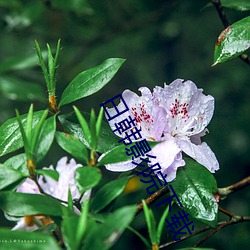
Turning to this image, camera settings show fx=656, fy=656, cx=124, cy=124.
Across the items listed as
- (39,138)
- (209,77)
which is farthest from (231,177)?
(39,138)

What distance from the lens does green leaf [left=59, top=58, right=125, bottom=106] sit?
44.6 inches

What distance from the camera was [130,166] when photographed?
1.14 m

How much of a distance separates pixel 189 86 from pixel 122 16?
1617mm

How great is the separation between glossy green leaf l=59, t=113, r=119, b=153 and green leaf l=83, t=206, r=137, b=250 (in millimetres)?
335

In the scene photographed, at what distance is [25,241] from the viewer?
756 mm

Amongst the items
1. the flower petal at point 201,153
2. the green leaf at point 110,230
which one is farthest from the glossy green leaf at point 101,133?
the green leaf at point 110,230

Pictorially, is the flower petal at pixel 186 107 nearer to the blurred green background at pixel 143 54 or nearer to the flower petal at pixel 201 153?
the flower petal at pixel 201 153

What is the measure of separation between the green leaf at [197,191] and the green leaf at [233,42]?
19cm

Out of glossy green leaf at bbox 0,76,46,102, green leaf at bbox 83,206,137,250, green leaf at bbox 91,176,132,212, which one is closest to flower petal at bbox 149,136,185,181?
green leaf at bbox 91,176,132,212

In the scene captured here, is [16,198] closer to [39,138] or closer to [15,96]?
[39,138]

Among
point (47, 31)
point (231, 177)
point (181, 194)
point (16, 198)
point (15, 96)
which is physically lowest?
point (231, 177)

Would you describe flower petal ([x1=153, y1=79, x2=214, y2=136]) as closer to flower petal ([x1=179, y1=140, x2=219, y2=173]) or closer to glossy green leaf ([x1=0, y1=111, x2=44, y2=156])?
flower petal ([x1=179, y1=140, x2=219, y2=173])

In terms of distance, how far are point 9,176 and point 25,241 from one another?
0.24 metres

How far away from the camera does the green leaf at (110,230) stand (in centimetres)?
77
